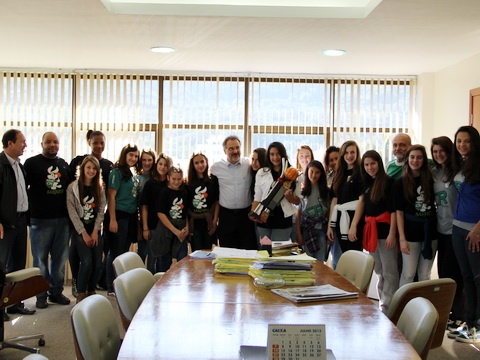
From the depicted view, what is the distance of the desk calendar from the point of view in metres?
1.61

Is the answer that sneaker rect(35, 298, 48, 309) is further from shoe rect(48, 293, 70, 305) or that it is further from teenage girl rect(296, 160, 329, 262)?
teenage girl rect(296, 160, 329, 262)

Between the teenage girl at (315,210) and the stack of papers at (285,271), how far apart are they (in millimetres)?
2146

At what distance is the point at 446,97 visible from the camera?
20.6 feet

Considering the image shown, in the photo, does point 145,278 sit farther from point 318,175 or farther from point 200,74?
point 200,74

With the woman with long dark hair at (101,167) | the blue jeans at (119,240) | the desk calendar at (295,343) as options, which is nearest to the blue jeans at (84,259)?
the woman with long dark hair at (101,167)

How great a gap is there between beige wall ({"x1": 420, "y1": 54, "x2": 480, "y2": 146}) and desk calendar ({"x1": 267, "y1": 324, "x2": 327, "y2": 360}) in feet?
15.3

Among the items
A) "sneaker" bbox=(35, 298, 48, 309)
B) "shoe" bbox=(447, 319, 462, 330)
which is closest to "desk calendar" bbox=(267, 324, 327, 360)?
"shoe" bbox=(447, 319, 462, 330)

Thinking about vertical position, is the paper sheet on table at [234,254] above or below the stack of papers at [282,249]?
below

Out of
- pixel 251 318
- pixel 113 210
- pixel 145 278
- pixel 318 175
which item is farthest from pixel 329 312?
pixel 113 210

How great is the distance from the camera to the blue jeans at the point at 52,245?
492 centimetres

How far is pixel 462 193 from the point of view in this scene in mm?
4051

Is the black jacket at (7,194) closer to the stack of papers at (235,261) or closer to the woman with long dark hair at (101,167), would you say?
the woman with long dark hair at (101,167)

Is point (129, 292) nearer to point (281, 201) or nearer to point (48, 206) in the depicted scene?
point (281, 201)

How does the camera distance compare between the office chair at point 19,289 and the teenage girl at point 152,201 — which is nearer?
the office chair at point 19,289
